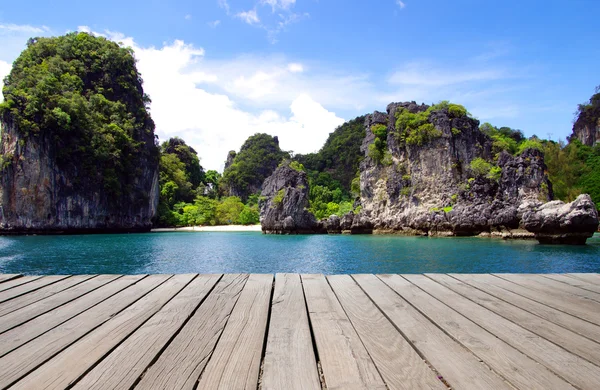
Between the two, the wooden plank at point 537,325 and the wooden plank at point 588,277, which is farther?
the wooden plank at point 588,277

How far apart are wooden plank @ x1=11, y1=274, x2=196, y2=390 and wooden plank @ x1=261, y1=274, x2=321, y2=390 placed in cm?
63

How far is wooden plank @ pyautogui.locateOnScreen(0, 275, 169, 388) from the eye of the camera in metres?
1.53

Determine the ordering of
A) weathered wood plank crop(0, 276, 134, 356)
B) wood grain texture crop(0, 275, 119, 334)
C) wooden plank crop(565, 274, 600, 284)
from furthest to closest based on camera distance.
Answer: wooden plank crop(565, 274, 600, 284) < wood grain texture crop(0, 275, 119, 334) < weathered wood plank crop(0, 276, 134, 356)

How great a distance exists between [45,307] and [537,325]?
3.09 m

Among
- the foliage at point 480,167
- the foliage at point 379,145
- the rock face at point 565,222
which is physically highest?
the foliage at point 379,145

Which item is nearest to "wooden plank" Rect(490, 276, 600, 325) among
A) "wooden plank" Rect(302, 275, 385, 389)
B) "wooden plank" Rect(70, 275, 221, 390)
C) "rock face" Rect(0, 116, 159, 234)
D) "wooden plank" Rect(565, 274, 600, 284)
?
"wooden plank" Rect(565, 274, 600, 284)

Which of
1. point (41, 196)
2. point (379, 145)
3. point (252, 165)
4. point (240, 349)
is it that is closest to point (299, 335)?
point (240, 349)

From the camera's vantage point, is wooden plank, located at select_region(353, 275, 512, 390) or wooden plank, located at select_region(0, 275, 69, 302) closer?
wooden plank, located at select_region(353, 275, 512, 390)

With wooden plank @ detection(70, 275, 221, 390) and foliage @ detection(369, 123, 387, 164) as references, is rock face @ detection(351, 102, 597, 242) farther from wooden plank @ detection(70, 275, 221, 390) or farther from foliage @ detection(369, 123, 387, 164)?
wooden plank @ detection(70, 275, 221, 390)

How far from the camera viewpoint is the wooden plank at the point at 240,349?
4.69 feet

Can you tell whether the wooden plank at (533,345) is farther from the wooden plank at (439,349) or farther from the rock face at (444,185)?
the rock face at (444,185)

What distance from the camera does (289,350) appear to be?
172cm

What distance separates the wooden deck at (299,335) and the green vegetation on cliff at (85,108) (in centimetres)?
4939

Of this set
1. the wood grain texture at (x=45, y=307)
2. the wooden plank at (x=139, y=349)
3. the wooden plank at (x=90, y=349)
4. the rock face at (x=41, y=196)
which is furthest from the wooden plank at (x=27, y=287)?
the rock face at (x=41, y=196)
